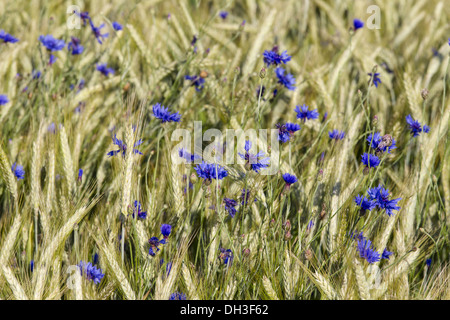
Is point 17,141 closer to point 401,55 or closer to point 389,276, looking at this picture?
point 389,276

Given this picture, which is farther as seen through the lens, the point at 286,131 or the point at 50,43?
the point at 50,43

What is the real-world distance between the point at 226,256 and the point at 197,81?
0.96 m

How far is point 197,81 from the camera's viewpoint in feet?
7.09

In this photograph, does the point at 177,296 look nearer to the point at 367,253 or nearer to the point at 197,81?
the point at 367,253

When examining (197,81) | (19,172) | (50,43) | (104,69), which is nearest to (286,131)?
(197,81)

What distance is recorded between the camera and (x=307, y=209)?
66.6 inches

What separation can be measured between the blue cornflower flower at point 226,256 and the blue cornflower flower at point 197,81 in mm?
895

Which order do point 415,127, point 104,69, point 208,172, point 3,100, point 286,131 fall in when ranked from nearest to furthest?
point 208,172, point 286,131, point 415,127, point 3,100, point 104,69

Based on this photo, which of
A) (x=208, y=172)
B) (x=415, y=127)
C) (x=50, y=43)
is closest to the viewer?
(x=208, y=172)

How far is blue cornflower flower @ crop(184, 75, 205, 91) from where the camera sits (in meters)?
2.14

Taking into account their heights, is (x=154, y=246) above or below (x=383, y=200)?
below

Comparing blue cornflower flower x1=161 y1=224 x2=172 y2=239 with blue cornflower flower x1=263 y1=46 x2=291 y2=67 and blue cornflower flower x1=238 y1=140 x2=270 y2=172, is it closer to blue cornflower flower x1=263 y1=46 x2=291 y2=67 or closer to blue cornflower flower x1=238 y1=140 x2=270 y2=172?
blue cornflower flower x1=238 y1=140 x2=270 y2=172

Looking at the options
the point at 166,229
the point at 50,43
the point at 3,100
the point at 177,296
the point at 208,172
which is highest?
the point at 50,43
